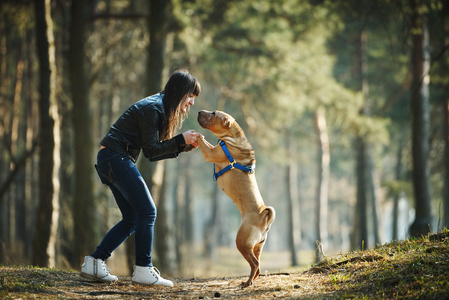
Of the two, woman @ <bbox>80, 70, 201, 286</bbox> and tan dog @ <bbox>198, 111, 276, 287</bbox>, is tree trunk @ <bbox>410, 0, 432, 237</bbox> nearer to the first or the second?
tan dog @ <bbox>198, 111, 276, 287</bbox>

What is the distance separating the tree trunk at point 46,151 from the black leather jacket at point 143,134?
14.1ft

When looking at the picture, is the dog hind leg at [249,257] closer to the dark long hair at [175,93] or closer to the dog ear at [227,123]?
the dog ear at [227,123]

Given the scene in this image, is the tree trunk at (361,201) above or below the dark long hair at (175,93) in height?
below

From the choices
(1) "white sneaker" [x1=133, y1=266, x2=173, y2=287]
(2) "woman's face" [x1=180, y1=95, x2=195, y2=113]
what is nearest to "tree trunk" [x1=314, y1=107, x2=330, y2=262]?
(2) "woman's face" [x1=180, y1=95, x2=195, y2=113]

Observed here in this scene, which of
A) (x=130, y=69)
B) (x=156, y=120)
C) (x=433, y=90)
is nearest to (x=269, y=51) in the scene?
(x=130, y=69)

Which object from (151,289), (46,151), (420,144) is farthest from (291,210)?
(151,289)

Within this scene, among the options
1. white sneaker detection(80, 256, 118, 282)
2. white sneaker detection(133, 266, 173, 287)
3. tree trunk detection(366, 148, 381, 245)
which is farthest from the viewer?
tree trunk detection(366, 148, 381, 245)

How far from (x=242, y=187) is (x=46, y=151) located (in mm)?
4910

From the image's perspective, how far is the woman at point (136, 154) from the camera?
461 cm

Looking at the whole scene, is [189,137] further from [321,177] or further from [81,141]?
[321,177]

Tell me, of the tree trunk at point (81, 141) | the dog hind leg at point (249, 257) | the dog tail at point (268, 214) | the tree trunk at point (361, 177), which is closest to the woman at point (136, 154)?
the dog hind leg at point (249, 257)

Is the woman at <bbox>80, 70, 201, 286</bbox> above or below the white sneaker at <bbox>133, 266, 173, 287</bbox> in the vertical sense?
above

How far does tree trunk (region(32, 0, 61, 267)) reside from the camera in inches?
327

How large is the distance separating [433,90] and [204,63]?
926 cm
